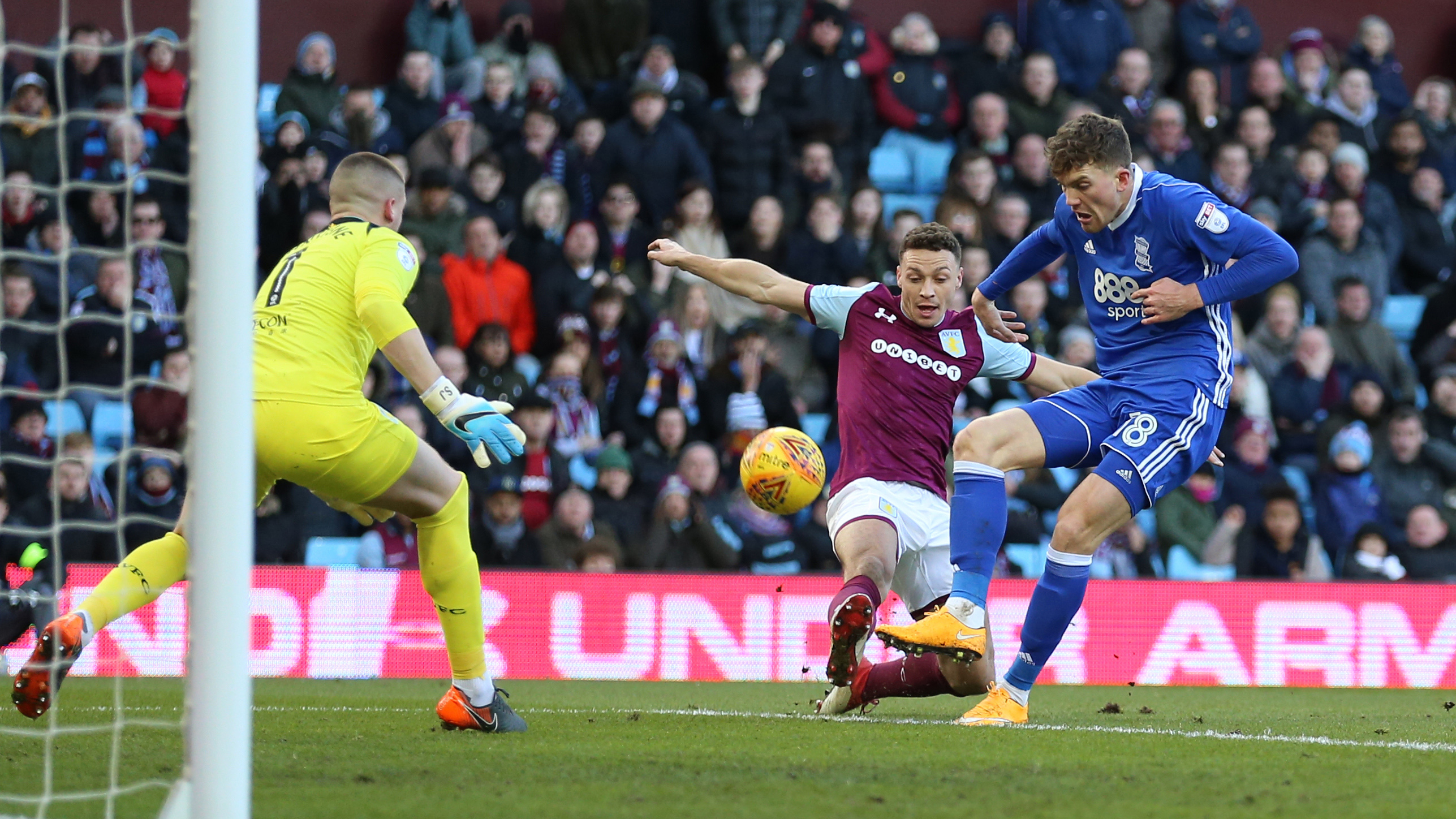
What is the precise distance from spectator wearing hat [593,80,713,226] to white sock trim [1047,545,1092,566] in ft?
23.9

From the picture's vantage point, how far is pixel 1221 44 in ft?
50.2

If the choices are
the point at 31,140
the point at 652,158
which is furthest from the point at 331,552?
the point at 652,158

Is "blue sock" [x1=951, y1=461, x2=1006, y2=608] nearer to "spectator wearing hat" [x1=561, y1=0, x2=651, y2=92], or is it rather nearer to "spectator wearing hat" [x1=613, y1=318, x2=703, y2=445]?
"spectator wearing hat" [x1=613, y1=318, x2=703, y2=445]

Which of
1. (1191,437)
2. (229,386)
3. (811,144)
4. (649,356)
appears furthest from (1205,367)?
(811,144)

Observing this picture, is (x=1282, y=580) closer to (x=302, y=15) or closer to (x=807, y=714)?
(x=807, y=714)

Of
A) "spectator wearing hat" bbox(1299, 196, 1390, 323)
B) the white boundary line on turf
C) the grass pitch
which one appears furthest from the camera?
"spectator wearing hat" bbox(1299, 196, 1390, 323)

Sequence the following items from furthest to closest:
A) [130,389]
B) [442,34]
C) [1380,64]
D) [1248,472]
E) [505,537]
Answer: [1380,64] < [442,34] < [1248,472] < [505,537] < [130,389]

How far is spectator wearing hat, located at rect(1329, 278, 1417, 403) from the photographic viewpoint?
44.0ft

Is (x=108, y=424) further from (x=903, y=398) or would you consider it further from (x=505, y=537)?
(x=903, y=398)

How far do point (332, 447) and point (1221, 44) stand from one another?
38.9 feet

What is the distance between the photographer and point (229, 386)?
11.7ft

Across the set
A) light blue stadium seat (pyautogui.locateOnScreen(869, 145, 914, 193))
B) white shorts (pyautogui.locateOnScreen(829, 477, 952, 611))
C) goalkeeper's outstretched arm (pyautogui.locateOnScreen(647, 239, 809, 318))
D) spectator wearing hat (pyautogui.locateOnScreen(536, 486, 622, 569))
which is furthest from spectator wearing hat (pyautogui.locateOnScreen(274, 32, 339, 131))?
white shorts (pyautogui.locateOnScreen(829, 477, 952, 611))

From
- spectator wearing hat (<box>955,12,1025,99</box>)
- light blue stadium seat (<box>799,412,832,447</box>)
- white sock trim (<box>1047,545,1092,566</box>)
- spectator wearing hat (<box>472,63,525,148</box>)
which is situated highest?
spectator wearing hat (<box>955,12,1025,99</box>)

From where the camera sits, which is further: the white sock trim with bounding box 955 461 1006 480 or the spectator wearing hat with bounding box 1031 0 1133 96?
the spectator wearing hat with bounding box 1031 0 1133 96
